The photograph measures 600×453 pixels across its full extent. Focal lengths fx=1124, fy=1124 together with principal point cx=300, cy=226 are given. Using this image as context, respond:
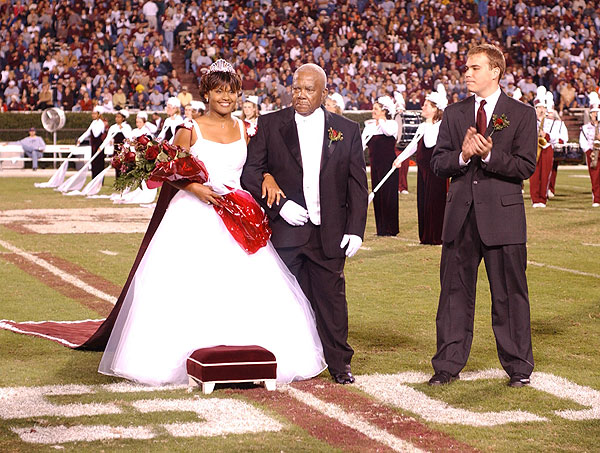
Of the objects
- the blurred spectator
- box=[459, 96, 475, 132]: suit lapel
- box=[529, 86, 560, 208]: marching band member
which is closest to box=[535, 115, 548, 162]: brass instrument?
box=[529, 86, 560, 208]: marching band member

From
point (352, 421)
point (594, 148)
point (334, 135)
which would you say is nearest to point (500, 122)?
point (334, 135)

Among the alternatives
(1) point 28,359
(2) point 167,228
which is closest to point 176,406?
(2) point 167,228

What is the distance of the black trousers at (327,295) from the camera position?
6.10 meters

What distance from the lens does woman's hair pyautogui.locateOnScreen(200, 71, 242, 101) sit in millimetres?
6266

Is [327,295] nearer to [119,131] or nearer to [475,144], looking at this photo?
[475,144]

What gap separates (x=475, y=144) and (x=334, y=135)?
0.77 m

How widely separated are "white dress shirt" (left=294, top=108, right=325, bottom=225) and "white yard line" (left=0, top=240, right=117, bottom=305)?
128 inches

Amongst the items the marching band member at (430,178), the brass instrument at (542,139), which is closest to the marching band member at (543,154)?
the brass instrument at (542,139)

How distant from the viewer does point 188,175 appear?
6082 mm

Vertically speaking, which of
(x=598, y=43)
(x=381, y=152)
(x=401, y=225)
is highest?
(x=598, y=43)

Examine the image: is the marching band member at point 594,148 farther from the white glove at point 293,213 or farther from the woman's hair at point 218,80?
the white glove at point 293,213

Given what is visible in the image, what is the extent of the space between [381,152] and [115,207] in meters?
5.39

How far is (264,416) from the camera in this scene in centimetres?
525

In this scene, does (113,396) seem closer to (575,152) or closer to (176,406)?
(176,406)
